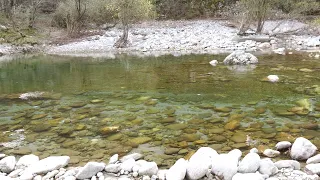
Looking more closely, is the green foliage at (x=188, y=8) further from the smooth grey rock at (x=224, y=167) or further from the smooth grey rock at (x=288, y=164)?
the smooth grey rock at (x=224, y=167)

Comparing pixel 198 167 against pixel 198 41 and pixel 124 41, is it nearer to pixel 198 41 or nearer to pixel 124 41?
pixel 198 41

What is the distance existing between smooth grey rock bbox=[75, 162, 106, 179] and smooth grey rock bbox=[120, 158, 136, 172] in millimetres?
343

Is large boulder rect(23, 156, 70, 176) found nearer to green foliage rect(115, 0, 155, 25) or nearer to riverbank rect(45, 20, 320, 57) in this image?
riverbank rect(45, 20, 320, 57)

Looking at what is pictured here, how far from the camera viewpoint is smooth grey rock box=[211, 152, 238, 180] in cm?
459

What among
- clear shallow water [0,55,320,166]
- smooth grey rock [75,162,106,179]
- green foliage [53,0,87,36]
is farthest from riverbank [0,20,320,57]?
smooth grey rock [75,162,106,179]

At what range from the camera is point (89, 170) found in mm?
4840

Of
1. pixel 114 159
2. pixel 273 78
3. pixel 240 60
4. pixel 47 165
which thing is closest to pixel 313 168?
pixel 114 159

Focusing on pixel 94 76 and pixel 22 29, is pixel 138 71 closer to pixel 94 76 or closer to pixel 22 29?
pixel 94 76

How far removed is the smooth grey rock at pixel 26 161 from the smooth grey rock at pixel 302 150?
14.2ft

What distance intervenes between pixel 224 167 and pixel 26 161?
131 inches

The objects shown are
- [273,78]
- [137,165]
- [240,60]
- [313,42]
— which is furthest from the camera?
[313,42]

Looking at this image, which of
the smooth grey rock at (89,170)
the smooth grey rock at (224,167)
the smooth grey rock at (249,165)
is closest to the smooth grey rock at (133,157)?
the smooth grey rock at (89,170)

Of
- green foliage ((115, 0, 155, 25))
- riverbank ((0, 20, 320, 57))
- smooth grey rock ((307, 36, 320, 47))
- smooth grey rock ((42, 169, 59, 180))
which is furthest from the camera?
green foliage ((115, 0, 155, 25))

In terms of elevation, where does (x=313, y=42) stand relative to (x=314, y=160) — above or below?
above
